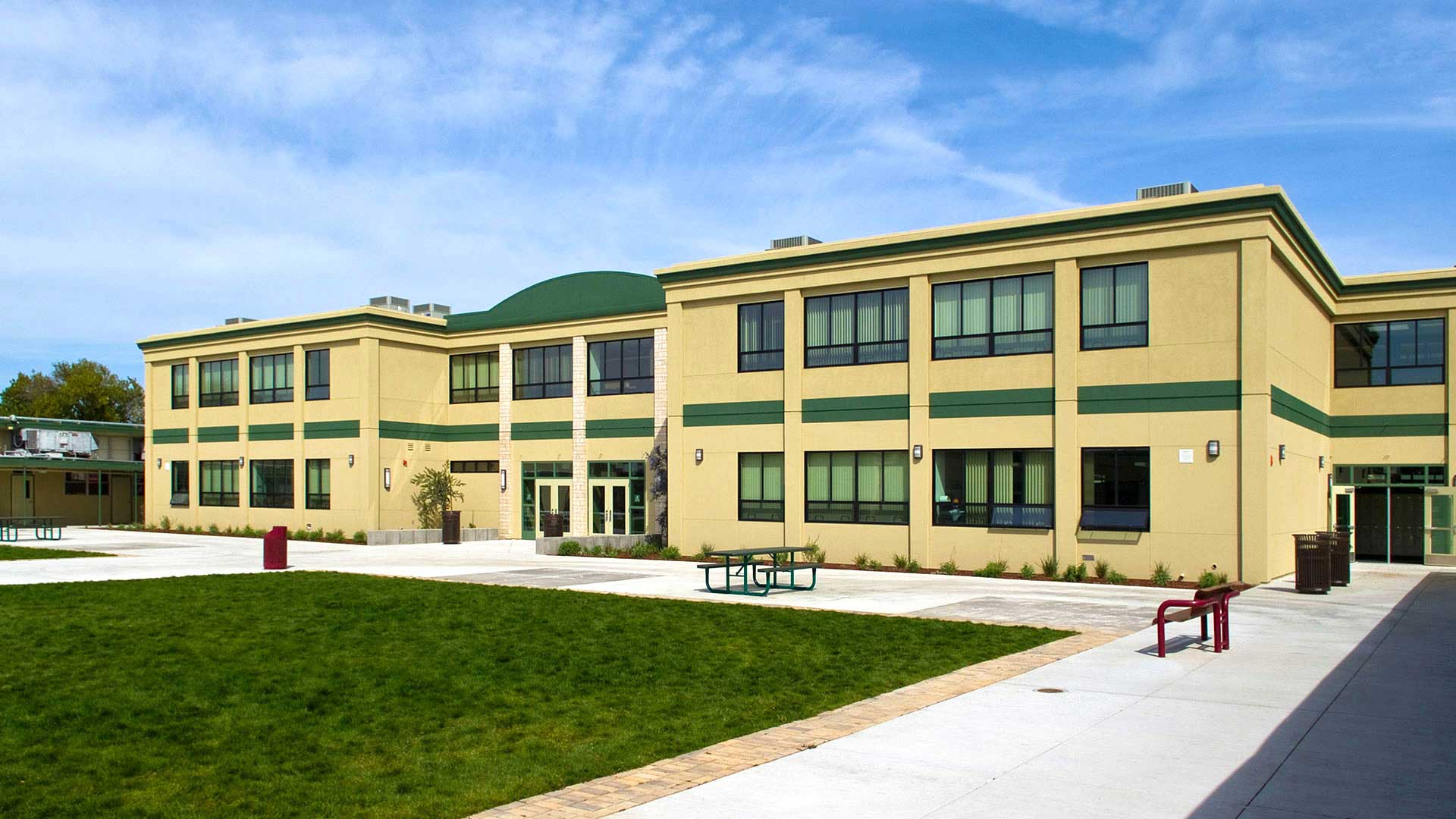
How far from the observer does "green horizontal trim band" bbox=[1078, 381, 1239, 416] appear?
23.6 m

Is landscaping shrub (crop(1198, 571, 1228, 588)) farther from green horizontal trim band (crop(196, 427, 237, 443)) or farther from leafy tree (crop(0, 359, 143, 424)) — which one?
leafy tree (crop(0, 359, 143, 424))

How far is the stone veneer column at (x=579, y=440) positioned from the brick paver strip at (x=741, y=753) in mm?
26972

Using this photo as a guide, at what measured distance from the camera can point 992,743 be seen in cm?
917

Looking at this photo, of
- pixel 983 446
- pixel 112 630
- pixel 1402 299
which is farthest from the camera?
pixel 1402 299

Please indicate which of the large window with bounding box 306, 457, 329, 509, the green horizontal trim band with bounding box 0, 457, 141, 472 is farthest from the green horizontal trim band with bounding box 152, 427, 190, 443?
the large window with bounding box 306, 457, 329, 509

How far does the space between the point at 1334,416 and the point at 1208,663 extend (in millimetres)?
21654

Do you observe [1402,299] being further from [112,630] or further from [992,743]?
[112,630]

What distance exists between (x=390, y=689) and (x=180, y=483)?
4175cm

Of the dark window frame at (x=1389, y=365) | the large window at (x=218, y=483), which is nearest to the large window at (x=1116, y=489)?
the dark window frame at (x=1389, y=365)

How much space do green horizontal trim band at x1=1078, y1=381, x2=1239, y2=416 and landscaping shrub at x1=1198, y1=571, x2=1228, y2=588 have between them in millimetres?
3349

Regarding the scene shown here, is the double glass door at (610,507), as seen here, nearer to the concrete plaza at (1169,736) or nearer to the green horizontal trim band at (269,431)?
the green horizontal trim band at (269,431)

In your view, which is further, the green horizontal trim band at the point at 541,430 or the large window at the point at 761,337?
the green horizontal trim band at the point at 541,430

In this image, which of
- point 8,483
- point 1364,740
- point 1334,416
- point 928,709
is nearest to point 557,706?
point 928,709

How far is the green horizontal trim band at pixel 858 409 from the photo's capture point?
27.8 meters
